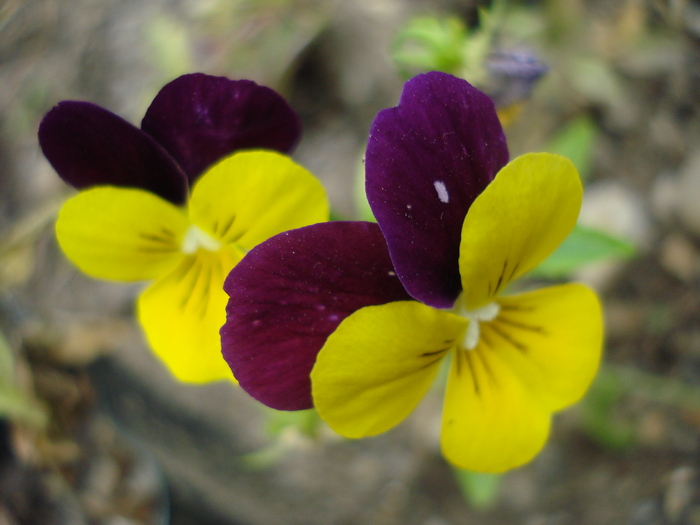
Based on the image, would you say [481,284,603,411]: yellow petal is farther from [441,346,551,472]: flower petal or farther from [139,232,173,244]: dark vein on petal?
[139,232,173,244]: dark vein on petal

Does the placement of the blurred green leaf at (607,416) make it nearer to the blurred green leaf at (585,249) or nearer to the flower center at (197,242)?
the blurred green leaf at (585,249)

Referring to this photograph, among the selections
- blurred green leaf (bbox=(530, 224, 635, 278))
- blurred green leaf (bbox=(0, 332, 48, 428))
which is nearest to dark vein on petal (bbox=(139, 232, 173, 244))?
blurred green leaf (bbox=(530, 224, 635, 278))

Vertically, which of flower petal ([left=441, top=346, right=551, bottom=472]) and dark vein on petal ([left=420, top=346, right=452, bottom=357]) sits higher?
dark vein on petal ([left=420, top=346, right=452, bottom=357])

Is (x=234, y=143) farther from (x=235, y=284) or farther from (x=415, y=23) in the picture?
(x=415, y=23)

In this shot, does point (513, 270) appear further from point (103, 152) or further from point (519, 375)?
point (103, 152)

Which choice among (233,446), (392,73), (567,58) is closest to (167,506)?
(233,446)

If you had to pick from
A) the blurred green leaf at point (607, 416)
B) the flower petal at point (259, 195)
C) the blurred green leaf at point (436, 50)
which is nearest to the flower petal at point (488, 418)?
the flower petal at point (259, 195)
